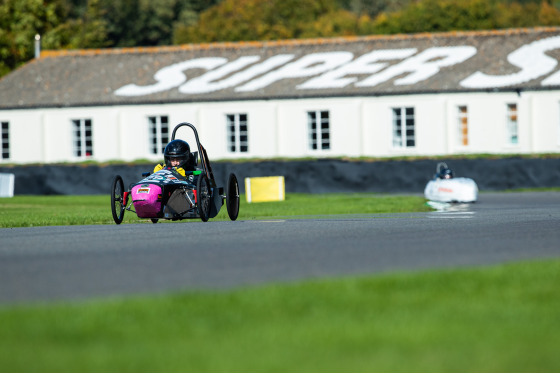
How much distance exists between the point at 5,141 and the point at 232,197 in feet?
95.7

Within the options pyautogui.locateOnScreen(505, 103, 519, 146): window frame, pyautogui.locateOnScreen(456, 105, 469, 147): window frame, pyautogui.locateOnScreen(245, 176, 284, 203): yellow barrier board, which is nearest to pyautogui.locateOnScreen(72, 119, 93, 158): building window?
pyautogui.locateOnScreen(456, 105, 469, 147): window frame

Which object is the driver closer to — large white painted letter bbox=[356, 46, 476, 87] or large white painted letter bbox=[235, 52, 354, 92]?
large white painted letter bbox=[356, 46, 476, 87]

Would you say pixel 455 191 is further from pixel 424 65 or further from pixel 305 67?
pixel 305 67

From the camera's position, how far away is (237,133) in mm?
43938

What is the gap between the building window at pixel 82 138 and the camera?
150 ft

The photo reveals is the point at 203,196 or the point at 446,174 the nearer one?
the point at 203,196

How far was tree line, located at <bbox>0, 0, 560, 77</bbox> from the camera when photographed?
7606cm

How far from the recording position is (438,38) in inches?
1774

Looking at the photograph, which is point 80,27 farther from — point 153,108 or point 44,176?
point 44,176

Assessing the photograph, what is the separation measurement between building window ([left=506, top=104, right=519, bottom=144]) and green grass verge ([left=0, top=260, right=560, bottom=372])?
31811 mm

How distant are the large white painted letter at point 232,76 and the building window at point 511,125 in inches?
393

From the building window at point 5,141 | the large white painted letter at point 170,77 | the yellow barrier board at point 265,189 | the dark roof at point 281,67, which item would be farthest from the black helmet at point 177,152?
the building window at point 5,141

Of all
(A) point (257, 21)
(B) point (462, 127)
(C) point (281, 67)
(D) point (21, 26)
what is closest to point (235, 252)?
(B) point (462, 127)

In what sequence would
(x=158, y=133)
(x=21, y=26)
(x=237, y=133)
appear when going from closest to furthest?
(x=237, y=133)
(x=158, y=133)
(x=21, y=26)
